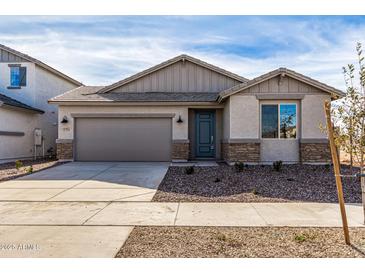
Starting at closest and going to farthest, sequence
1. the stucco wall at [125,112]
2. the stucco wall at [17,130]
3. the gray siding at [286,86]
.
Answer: the gray siding at [286,86] → the stucco wall at [125,112] → the stucco wall at [17,130]

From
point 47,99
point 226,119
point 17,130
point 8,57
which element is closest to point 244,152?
point 226,119

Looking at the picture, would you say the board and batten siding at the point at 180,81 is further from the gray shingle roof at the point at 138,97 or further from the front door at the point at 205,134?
the front door at the point at 205,134

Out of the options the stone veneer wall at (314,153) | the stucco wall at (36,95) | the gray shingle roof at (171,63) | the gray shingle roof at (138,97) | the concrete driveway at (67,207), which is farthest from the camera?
the stucco wall at (36,95)

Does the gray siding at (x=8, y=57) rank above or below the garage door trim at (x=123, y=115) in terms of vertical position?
above

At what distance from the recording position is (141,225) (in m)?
5.75

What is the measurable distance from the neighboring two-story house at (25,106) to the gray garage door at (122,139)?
3.78m

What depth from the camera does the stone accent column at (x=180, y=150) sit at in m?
15.5

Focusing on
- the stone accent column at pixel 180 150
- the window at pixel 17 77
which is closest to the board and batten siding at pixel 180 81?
the stone accent column at pixel 180 150

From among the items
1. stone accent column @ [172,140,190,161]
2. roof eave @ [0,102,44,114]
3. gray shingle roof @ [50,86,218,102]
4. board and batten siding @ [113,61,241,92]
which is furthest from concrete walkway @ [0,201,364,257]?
board and batten siding @ [113,61,241,92]

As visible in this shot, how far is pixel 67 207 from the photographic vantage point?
282 inches

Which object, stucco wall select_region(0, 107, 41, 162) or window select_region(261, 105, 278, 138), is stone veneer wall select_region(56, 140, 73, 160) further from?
window select_region(261, 105, 278, 138)

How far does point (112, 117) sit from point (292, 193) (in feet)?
33.2

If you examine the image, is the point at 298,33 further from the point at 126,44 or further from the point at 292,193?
the point at 126,44

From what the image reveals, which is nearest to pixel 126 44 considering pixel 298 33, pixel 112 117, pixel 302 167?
pixel 112 117
